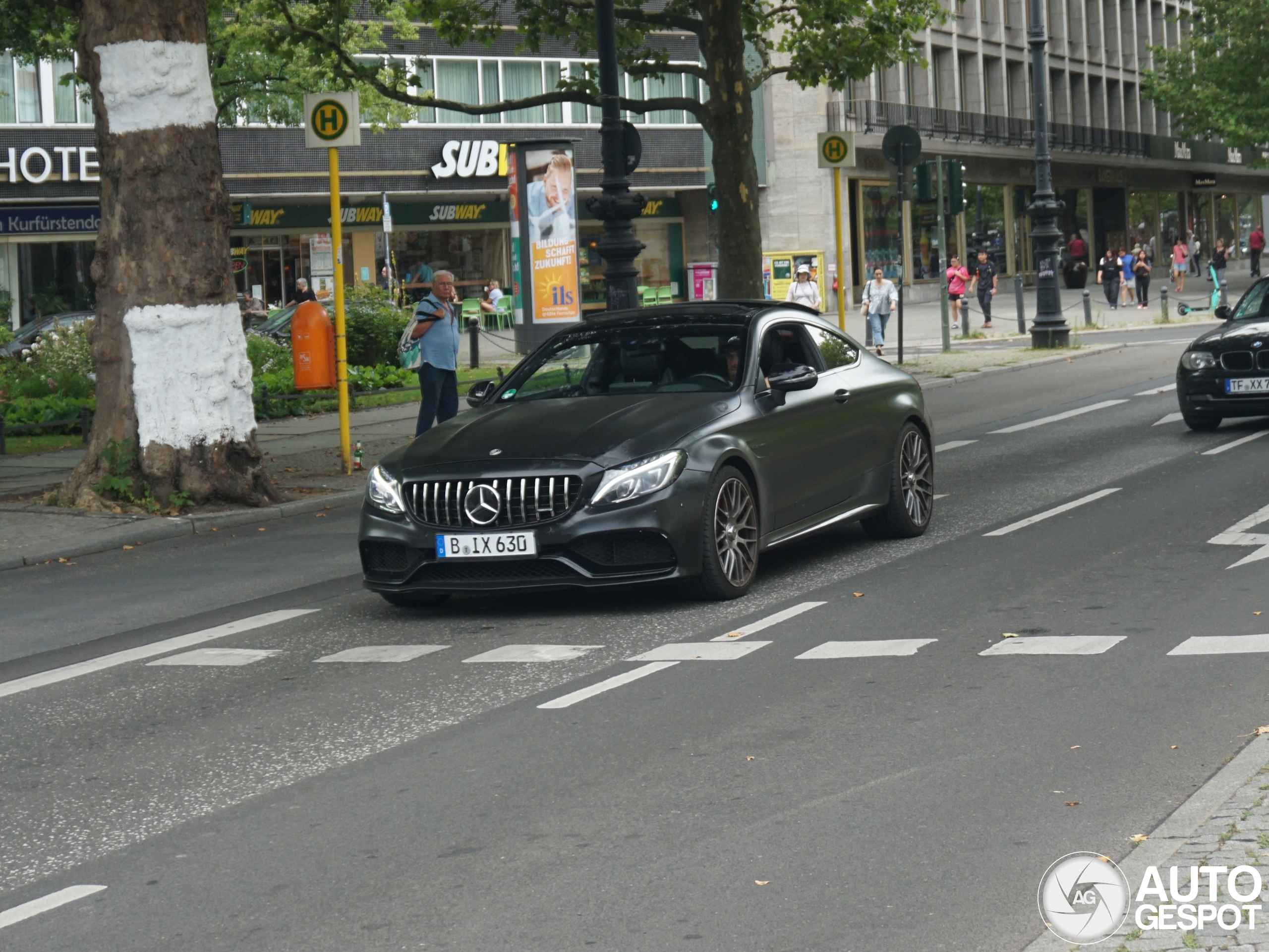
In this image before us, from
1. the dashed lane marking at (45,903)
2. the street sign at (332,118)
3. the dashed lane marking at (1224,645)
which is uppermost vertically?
the street sign at (332,118)

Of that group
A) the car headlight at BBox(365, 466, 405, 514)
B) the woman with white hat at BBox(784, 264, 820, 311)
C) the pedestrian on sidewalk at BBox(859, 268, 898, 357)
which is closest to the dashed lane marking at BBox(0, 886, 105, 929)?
the car headlight at BBox(365, 466, 405, 514)

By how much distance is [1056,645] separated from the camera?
746 centimetres

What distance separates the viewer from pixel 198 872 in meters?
4.92

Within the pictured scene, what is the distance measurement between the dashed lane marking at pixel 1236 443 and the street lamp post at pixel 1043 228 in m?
14.1

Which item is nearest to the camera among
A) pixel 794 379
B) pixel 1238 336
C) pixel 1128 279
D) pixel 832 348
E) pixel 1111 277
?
pixel 794 379

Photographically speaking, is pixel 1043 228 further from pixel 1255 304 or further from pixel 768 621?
pixel 768 621

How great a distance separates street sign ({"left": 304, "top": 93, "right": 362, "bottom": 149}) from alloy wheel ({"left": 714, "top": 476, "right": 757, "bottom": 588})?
778 cm

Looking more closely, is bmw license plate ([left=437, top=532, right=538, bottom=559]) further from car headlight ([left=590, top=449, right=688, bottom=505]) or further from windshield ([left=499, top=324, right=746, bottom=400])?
windshield ([left=499, top=324, right=746, bottom=400])

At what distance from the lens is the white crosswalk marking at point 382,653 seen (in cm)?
795

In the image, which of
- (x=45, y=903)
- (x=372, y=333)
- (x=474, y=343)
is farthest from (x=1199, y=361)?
(x=474, y=343)

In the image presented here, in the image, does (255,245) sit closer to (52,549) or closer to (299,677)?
(52,549)

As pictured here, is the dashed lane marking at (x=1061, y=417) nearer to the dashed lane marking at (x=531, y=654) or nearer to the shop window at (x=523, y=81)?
→ the dashed lane marking at (x=531, y=654)

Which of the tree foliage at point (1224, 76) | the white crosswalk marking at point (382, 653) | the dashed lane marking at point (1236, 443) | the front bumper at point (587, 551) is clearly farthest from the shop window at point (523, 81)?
the white crosswalk marking at point (382, 653)

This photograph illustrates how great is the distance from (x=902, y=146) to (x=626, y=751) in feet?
68.3
